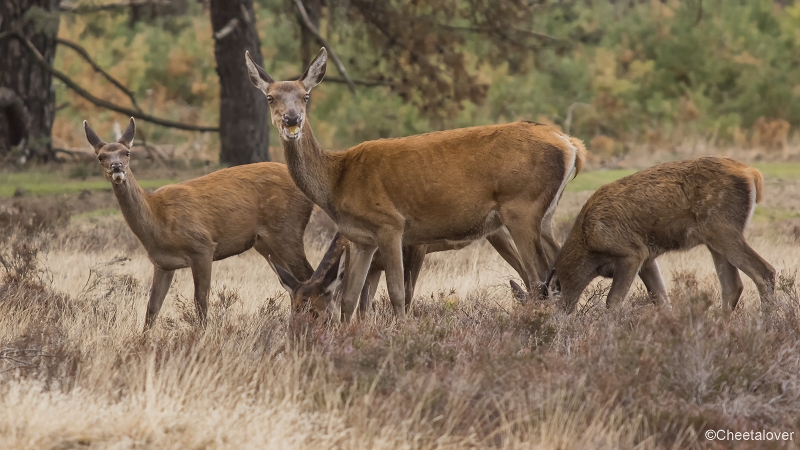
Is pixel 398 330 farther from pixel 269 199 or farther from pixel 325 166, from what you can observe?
pixel 269 199

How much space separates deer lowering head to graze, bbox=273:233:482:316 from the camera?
9.52 meters

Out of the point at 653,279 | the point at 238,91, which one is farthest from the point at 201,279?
the point at 238,91

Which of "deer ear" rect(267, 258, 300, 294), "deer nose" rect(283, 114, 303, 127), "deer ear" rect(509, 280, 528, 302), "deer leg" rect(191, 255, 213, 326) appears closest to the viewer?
"deer nose" rect(283, 114, 303, 127)

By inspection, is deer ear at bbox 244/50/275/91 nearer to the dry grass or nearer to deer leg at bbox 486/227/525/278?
the dry grass

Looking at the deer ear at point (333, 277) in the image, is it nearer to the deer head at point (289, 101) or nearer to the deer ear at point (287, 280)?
the deer ear at point (287, 280)

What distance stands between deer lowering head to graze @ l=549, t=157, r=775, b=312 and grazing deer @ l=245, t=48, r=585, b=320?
441mm

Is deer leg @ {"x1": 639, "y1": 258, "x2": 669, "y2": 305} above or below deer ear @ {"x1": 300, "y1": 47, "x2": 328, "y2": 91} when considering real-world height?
below

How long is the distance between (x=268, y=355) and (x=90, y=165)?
14.8 m

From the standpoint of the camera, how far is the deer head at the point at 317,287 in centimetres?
942

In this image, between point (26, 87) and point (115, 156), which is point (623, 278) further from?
point (26, 87)

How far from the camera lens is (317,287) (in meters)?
9.60

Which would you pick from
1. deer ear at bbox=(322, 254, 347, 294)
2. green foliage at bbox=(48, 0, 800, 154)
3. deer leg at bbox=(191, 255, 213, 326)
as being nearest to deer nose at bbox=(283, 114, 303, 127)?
deer ear at bbox=(322, 254, 347, 294)

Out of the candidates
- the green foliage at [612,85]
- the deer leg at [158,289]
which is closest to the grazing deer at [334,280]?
the deer leg at [158,289]

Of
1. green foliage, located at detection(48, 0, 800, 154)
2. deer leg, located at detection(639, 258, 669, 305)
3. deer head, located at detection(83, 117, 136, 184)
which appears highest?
deer head, located at detection(83, 117, 136, 184)
